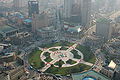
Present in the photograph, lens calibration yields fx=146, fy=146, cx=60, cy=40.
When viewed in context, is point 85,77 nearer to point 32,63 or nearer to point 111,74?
point 111,74

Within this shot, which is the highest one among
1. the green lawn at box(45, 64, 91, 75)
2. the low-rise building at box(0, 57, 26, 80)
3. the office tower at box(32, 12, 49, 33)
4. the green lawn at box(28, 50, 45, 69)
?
the office tower at box(32, 12, 49, 33)

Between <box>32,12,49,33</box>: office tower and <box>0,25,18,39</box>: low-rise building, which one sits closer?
<box>0,25,18,39</box>: low-rise building

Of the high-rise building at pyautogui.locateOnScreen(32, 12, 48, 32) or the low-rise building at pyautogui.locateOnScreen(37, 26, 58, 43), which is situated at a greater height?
the high-rise building at pyautogui.locateOnScreen(32, 12, 48, 32)

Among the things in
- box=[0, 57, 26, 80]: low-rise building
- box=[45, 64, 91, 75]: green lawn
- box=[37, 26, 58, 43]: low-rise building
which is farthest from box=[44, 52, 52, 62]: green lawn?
box=[37, 26, 58, 43]: low-rise building

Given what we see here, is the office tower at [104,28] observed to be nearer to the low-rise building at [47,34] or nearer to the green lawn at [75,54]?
the green lawn at [75,54]

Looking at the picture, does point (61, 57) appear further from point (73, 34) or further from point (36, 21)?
point (36, 21)

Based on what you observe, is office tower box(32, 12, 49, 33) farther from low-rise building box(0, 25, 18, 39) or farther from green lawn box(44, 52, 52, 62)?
green lawn box(44, 52, 52, 62)

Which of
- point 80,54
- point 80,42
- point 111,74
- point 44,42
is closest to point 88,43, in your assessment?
point 80,42
